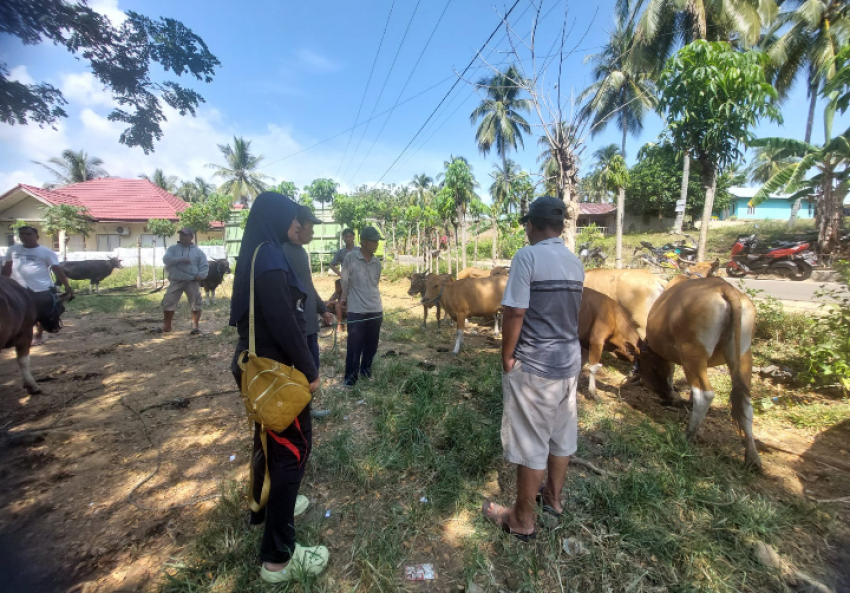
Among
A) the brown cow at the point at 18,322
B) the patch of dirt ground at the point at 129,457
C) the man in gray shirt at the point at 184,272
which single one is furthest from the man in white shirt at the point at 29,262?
the man in gray shirt at the point at 184,272

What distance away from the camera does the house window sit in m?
19.9

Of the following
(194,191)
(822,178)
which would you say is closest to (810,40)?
(822,178)

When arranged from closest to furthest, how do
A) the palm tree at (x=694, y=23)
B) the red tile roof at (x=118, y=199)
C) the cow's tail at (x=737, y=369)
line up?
the cow's tail at (x=737, y=369) → the red tile roof at (x=118, y=199) → the palm tree at (x=694, y=23)

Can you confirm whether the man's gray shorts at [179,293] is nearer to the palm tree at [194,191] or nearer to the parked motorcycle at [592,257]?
the parked motorcycle at [592,257]

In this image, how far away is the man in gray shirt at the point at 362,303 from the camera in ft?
15.4

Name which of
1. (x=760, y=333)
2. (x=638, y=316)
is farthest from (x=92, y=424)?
(x=760, y=333)

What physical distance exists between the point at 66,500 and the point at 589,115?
697 centimetres

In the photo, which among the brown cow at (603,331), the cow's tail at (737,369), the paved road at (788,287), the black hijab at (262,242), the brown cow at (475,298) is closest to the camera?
the black hijab at (262,242)

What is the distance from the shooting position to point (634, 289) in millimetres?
6109

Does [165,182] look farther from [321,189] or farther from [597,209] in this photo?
[597,209]

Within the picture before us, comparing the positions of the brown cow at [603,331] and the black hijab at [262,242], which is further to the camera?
the brown cow at [603,331]

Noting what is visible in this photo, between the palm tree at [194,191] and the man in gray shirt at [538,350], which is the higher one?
the palm tree at [194,191]

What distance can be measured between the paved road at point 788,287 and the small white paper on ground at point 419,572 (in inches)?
391

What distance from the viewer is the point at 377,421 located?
3.82 m
